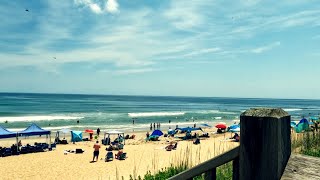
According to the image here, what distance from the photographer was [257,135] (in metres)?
1.41

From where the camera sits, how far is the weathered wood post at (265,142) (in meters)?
1.38

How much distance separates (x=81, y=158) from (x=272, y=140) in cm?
2133

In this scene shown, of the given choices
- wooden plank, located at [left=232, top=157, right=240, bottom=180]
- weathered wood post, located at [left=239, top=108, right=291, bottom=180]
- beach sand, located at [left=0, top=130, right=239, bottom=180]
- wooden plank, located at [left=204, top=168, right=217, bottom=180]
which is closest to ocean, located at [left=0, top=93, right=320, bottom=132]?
beach sand, located at [left=0, top=130, right=239, bottom=180]

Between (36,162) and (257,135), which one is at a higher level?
(257,135)

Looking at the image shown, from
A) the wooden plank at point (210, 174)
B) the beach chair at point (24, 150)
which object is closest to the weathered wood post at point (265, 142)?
the wooden plank at point (210, 174)

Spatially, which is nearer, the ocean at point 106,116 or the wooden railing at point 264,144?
the wooden railing at point 264,144

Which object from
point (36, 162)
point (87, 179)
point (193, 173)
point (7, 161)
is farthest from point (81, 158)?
point (193, 173)

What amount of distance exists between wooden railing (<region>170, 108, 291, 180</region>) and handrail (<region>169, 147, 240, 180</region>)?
0.20ft

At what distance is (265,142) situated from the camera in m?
1.39

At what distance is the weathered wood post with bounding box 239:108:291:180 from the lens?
1.38 meters

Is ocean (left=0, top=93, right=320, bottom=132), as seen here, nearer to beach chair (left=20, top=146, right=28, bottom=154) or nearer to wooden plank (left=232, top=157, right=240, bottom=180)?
beach chair (left=20, top=146, right=28, bottom=154)

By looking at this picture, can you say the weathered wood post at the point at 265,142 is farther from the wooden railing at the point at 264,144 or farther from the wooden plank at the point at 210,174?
the wooden plank at the point at 210,174

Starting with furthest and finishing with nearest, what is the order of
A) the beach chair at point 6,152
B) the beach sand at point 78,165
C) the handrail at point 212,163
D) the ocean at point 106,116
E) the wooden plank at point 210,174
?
the ocean at point 106,116
the beach chair at point 6,152
the beach sand at point 78,165
the wooden plank at point 210,174
the handrail at point 212,163

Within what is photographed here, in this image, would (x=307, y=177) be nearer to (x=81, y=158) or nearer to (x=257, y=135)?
(x=257, y=135)
